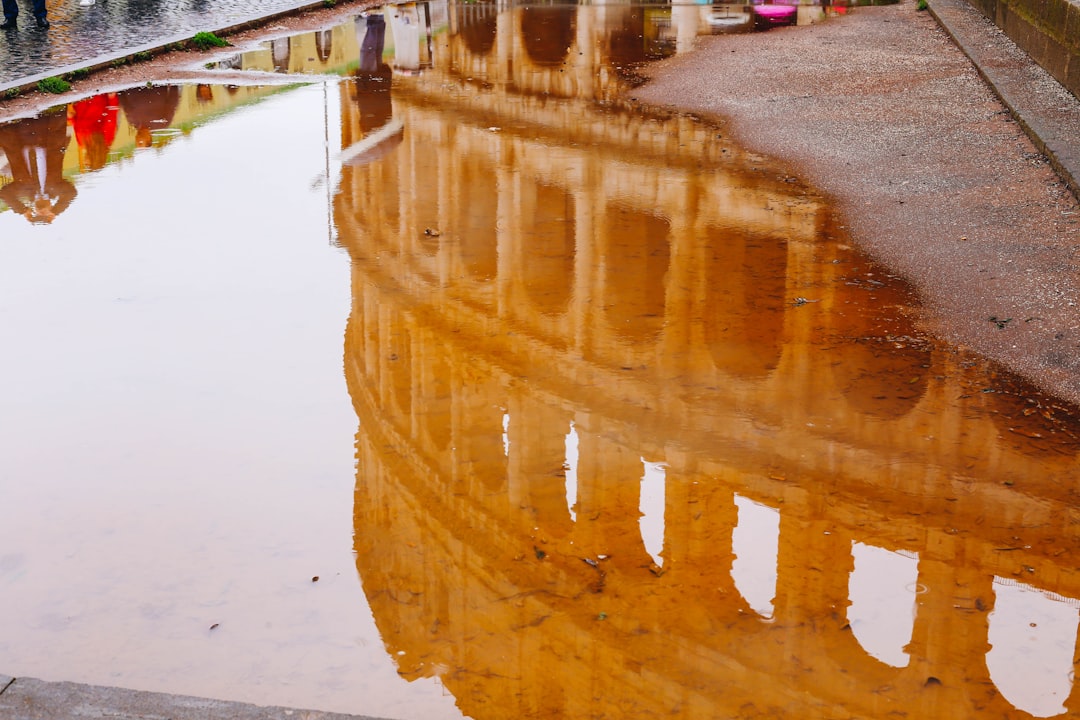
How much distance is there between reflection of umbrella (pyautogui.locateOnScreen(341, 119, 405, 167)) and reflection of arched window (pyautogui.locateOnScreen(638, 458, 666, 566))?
7.09m

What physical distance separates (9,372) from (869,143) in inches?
365

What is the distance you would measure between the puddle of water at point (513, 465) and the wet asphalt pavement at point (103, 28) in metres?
9.46

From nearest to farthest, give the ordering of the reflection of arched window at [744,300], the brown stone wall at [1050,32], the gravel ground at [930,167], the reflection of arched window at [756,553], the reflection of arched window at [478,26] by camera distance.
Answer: the reflection of arched window at [756,553]
the reflection of arched window at [744,300]
the gravel ground at [930,167]
the brown stone wall at [1050,32]
the reflection of arched window at [478,26]

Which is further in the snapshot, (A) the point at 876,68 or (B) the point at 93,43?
(B) the point at 93,43

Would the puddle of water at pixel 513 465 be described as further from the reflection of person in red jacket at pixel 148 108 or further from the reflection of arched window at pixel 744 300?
the reflection of person in red jacket at pixel 148 108

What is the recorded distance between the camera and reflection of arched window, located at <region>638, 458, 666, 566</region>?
561 cm

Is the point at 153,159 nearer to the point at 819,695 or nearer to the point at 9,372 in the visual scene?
the point at 9,372

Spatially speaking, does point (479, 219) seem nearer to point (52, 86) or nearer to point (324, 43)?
point (52, 86)

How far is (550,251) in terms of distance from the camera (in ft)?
32.4

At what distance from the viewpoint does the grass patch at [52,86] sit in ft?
57.4

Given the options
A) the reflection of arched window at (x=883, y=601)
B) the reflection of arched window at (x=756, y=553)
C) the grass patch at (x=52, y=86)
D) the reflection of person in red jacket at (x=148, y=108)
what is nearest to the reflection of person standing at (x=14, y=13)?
the grass patch at (x=52, y=86)

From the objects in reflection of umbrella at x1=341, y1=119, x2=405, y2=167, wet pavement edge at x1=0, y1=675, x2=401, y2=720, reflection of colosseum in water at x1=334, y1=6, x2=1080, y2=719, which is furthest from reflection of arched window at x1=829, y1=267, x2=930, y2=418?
reflection of umbrella at x1=341, y1=119, x2=405, y2=167

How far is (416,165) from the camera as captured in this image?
1281 centimetres

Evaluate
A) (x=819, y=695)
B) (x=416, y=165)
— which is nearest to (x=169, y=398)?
(x=819, y=695)
